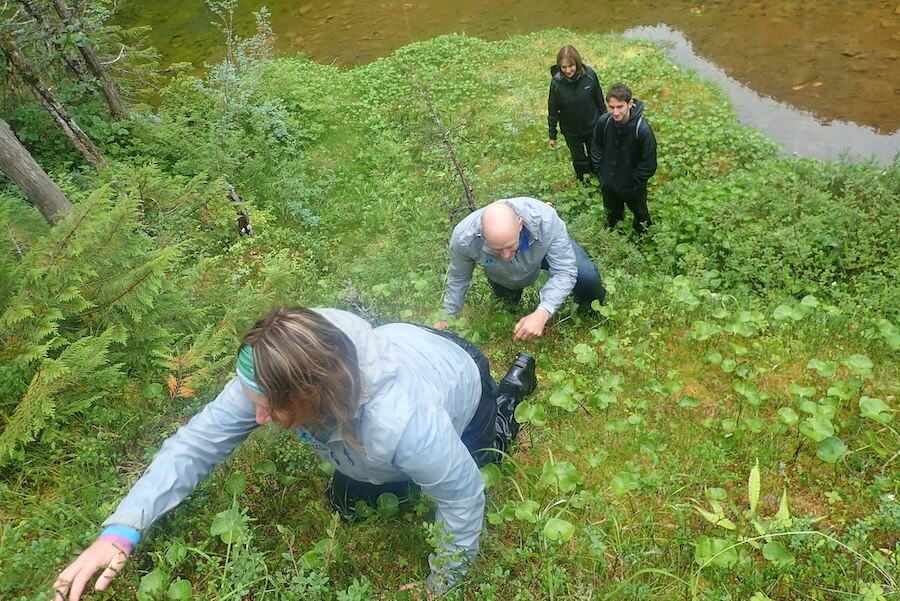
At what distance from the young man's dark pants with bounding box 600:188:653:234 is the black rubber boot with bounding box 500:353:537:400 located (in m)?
2.95

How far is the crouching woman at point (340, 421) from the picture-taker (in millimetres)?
1743

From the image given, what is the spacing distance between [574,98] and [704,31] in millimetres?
6257

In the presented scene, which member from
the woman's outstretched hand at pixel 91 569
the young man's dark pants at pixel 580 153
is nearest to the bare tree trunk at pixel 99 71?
the young man's dark pants at pixel 580 153

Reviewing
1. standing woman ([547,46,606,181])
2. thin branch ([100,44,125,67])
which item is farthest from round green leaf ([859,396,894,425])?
thin branch ([100,44,125,67])

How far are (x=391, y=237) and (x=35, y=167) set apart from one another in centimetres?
352

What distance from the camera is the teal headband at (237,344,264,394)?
1800mm

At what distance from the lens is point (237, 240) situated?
676cm

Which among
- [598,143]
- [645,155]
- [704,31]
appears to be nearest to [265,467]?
[645,155]

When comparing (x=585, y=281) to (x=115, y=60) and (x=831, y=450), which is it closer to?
(x=831, y=450)

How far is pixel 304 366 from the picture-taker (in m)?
1.71

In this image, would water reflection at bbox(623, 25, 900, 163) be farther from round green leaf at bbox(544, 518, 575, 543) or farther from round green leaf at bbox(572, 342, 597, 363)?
round green leaf at bbox(544, 518, 575, 543)

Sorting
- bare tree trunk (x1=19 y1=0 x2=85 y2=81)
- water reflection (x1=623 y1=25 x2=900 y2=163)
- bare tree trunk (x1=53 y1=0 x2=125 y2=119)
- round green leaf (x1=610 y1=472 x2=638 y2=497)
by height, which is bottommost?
water reflection (x1=623 y1=25 x2=900 y2=163)

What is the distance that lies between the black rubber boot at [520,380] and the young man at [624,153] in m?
2.74

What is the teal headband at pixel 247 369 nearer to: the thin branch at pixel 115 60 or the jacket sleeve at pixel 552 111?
the jacket sleeve at pixel 552 111
